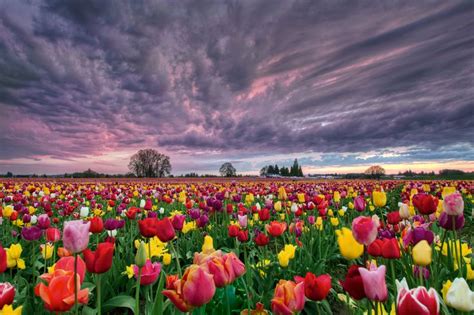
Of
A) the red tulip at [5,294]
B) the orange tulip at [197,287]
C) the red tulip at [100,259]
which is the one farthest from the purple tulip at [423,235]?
the red tulip at [5,294]

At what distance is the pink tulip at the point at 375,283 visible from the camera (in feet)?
4.18

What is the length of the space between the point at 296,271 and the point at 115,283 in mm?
2161

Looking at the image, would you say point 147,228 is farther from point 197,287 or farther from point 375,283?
point 375,283

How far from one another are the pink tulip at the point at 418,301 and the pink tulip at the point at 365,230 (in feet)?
2.23

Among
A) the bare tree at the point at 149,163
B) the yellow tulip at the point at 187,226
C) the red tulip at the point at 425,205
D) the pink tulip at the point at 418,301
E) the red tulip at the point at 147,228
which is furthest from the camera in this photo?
the bare tree at the point at 149,163

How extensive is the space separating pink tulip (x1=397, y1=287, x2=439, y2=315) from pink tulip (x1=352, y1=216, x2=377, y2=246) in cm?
68

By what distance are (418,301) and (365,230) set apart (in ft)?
2.44

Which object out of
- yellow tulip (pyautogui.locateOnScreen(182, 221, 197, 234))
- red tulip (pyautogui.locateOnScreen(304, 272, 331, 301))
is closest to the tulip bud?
red tulip (pyautogui.locateOnScreen(304, 272, 331, 301))

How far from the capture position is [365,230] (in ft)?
5.84

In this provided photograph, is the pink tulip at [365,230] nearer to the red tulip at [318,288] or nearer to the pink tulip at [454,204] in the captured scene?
the red tulip at [318,288]

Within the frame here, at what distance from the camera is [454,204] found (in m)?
2.40

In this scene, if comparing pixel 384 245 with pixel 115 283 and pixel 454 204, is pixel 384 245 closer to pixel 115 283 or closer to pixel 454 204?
pixel 454 204

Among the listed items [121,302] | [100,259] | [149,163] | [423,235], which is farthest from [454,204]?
[149,163]

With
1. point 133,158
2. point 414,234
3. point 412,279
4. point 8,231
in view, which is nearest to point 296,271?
Result: point 412,279
